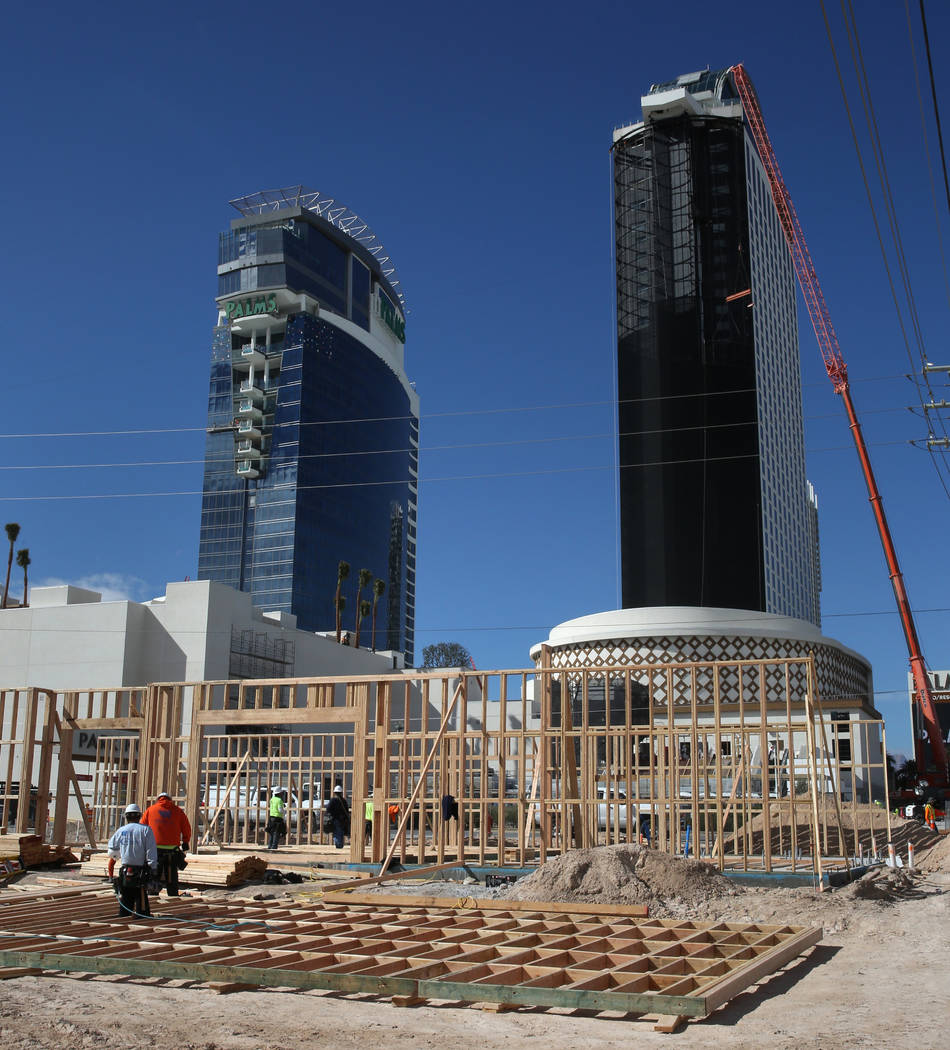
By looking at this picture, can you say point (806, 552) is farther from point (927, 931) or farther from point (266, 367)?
point (927, 931)

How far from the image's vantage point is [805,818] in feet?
85.1

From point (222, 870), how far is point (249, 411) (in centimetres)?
10219

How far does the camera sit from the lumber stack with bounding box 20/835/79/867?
65.1 ft

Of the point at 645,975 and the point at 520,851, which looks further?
the point at 520,851

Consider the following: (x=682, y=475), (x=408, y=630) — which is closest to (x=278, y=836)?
(x=682, y=475)

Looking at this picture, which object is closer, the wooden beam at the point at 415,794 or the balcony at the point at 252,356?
the wooden beam at the point at 415,794

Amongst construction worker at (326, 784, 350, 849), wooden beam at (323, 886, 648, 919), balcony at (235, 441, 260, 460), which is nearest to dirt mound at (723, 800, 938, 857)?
wooden beam at (323, 886, 648, 919)

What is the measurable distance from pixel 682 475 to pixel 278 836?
47.1 meters

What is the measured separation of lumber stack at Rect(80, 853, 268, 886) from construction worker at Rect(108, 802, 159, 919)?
462 centimetres

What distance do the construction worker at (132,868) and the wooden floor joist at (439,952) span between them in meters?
0.25

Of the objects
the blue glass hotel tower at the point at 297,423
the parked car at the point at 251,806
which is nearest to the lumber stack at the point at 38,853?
the parked car at the point at 251,806

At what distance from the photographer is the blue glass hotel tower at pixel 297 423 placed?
112500mm

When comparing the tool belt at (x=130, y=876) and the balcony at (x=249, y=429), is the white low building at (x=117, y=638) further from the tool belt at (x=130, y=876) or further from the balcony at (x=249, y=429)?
the balcony at (x=249, y=429)

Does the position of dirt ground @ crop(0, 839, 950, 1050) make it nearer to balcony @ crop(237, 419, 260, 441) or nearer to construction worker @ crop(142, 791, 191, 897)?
construction worker @ crop(142, 791, 191, 897)
